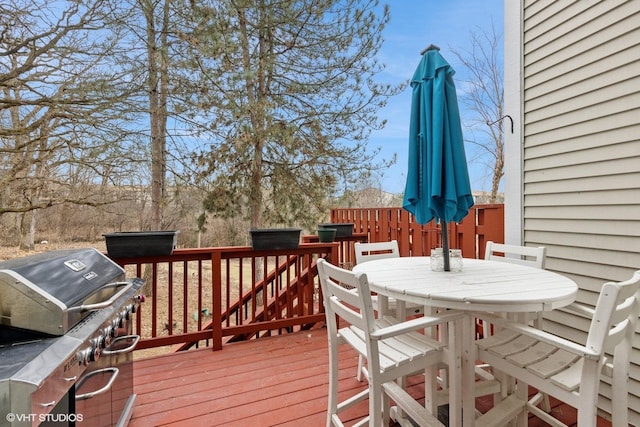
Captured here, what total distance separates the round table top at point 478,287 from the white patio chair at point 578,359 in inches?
5.4

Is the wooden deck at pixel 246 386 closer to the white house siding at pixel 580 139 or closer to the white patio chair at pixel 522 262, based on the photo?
the white patio chair at pixel 522 262

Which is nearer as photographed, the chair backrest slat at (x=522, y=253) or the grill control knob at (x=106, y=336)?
the grill control knob at (x=106, y=336)

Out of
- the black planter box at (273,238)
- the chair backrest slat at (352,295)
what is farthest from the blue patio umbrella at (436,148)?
the black planter box at (273,238)

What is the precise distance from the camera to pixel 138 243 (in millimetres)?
2609

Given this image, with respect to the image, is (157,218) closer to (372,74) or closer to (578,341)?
(372,74)

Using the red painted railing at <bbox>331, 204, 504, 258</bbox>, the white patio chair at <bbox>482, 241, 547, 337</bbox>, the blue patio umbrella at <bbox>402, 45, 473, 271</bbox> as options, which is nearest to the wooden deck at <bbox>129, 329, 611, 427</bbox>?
the white patio chair at <bbox>482, 241, 547, 337</bbox>

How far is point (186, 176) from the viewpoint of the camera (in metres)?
5.65

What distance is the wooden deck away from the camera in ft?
6.44

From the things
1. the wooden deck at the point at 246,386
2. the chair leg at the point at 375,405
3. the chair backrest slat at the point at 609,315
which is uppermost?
the chair backrest slat at the point at 609,315

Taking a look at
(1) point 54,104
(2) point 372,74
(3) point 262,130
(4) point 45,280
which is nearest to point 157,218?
(1) point 54,104

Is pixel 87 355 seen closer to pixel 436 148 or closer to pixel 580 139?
pixel 436 148

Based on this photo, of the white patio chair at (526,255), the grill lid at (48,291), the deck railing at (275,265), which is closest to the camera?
the grill lid at (48,291)

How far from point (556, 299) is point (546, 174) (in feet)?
4.86

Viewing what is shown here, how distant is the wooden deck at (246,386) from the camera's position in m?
1.96
